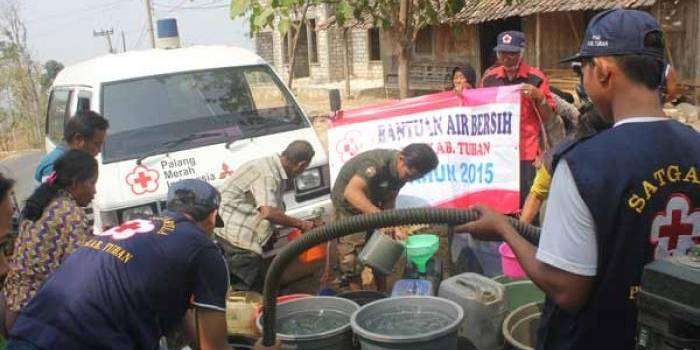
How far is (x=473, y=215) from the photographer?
192cm

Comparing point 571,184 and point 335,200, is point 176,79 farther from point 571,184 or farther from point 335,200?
point 571,184

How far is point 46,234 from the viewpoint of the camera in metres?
3.06

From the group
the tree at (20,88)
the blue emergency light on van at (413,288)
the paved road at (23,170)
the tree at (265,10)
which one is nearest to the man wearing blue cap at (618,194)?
the blue emergency light on van at (413,288)

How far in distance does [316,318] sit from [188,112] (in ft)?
9.53

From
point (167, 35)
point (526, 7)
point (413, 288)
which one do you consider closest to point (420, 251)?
point (413, 288)

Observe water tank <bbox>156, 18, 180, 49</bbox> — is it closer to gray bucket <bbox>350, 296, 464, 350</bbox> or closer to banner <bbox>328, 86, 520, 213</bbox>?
banner <bbox>328, 86, 520, 213</bbox>

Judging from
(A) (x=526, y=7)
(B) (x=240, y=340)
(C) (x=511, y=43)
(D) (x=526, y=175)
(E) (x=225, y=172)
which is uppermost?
(A) (x=526, y=7)

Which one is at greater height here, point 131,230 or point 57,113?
point 57,113

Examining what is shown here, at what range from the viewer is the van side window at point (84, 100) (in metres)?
5.36

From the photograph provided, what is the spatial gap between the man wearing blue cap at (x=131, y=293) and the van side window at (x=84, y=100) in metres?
3.07

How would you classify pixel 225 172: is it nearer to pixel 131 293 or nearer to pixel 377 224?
pixel 131 293

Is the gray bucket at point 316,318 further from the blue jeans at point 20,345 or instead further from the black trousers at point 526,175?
the black trousers at point 526,175

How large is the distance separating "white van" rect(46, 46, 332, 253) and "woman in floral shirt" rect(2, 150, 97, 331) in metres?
1.36

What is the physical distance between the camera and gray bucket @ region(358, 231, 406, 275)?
3.72 m
